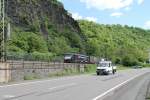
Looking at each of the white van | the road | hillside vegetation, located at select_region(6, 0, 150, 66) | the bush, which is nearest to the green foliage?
hillside vegetation, located at select_region(6, 0, 150, 66)

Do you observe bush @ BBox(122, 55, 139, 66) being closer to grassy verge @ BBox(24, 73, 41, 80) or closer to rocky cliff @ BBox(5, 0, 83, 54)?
rocky cliff @ BBox(5, 0, 83, 54)

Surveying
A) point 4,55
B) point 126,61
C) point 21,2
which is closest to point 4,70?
point 4,55

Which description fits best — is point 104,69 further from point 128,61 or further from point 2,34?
point 128,61

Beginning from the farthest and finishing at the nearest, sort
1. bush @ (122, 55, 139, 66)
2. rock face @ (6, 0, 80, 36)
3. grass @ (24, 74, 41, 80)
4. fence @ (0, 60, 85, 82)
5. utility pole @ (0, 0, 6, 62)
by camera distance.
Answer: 1. bush @ (122, 55, 139, 66)
2. rock face @ (6, 0, 80, 36)
3. grass @ (24, 74, 41, 80)
4. fence @ (0, 60, 85, 82)
5. utility pole @ (0, 0, 6, 62)

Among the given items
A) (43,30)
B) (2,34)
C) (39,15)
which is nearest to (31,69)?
(2,34)

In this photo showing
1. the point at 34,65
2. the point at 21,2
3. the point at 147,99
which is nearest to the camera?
the point at 147,99

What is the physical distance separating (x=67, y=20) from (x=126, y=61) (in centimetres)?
6013

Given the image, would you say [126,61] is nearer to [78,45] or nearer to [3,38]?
[78,45]

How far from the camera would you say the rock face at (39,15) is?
90938 mm

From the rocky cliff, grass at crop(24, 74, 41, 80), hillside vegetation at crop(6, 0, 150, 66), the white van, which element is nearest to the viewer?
grass at crop(24, 74, 41, 80)

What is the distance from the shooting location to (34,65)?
46.3m

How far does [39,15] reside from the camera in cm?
10162

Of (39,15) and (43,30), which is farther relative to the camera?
(39,15)

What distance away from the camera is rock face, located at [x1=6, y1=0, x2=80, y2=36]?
90.9 m
